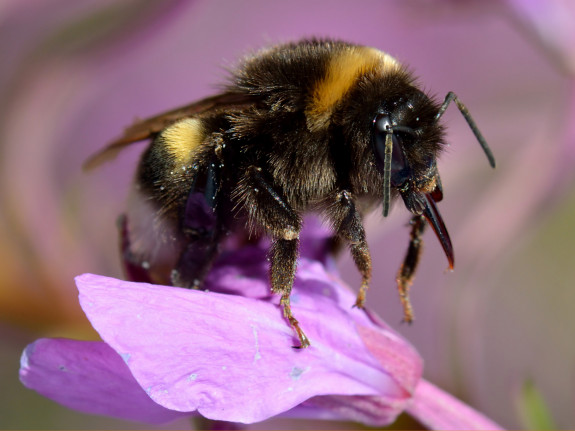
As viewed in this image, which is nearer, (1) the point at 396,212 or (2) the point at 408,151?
(2) the point at 408,151

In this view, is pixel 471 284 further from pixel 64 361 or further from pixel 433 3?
pixel 64 361

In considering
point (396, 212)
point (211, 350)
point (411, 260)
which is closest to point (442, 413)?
point (411, 260)

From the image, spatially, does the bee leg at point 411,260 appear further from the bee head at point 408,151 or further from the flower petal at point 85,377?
the flower petal at point 85,377

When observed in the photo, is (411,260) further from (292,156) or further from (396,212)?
(396,212)

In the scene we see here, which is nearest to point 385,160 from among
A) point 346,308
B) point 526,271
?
point 346,308

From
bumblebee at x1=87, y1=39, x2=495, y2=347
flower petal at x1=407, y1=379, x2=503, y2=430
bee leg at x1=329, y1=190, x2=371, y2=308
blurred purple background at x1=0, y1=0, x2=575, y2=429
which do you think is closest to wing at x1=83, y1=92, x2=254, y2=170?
bumblebee at x1=87, y1=39, x2=495, y2=347

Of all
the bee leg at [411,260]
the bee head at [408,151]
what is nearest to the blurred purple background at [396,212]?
the bee leg at [411,260]

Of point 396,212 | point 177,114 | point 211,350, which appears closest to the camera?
point 211,350
